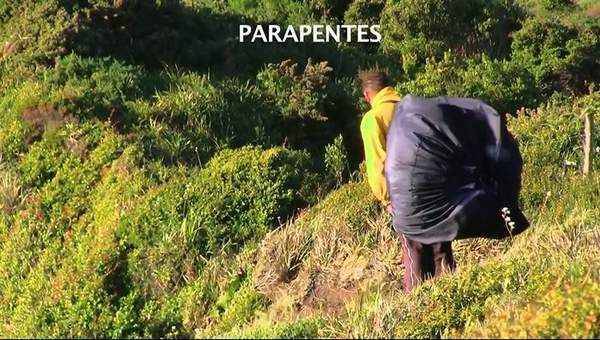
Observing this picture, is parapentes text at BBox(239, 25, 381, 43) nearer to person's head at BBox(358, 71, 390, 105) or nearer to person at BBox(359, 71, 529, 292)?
person's head at BBox(358, 71, 390, 105)

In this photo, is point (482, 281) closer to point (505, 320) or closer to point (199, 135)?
point (505, 320)

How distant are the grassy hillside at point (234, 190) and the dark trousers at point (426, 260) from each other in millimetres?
192

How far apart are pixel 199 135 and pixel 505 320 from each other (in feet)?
20.4

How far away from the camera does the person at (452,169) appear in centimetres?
518

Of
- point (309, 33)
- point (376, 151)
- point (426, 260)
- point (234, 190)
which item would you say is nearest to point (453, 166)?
point (376, 151)

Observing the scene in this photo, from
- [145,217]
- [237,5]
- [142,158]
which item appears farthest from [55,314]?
[237,5]

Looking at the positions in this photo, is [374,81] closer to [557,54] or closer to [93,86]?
[93,86]

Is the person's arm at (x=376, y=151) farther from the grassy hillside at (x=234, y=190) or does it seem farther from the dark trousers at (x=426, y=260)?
the grassy hillside at (x=234, y=190)

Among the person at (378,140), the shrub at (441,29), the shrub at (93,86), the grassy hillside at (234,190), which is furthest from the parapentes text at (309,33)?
the person at (378,140)

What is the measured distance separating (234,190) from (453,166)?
→ 10.1ft

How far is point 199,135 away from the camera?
31.9 feet

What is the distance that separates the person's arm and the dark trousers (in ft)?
1.23

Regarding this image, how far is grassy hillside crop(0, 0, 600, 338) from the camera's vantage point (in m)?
5.14

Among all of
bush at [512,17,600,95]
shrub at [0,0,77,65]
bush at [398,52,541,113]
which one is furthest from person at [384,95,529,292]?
bush at [512,17,600,95]
